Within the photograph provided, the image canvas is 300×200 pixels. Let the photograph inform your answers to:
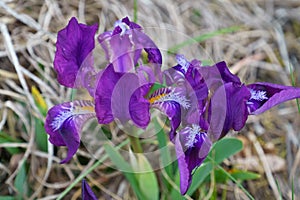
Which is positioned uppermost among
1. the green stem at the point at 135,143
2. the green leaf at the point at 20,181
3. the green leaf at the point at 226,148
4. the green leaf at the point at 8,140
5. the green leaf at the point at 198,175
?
the green leaf at the point at 8,140

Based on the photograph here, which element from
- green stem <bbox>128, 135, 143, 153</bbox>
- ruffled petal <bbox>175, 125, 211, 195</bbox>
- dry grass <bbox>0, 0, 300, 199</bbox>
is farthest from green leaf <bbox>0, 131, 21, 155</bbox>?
ruffled petal <bbox>175, 125, 211, 195</bbox>

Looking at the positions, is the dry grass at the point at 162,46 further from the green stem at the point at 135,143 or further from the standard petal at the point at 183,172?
the standard petal at the point at 183,172

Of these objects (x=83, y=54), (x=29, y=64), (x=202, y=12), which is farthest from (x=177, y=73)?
(x=202, y=12)

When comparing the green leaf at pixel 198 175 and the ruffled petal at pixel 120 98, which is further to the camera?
the green leaf at pixel 198 175

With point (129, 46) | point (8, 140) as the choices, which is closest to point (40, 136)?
point (8, 140)

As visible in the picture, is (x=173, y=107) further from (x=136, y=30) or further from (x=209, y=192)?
(x=209, y=192)

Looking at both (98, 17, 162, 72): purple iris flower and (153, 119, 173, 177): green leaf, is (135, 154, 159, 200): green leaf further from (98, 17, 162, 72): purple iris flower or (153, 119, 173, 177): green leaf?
(98, 17, 162, 72): purple iris flower

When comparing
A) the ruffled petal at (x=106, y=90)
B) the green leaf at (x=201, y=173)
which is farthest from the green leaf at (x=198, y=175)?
the ruffled petal at (x=106, y=90)

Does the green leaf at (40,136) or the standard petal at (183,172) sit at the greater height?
the green leaf at (40,136)
